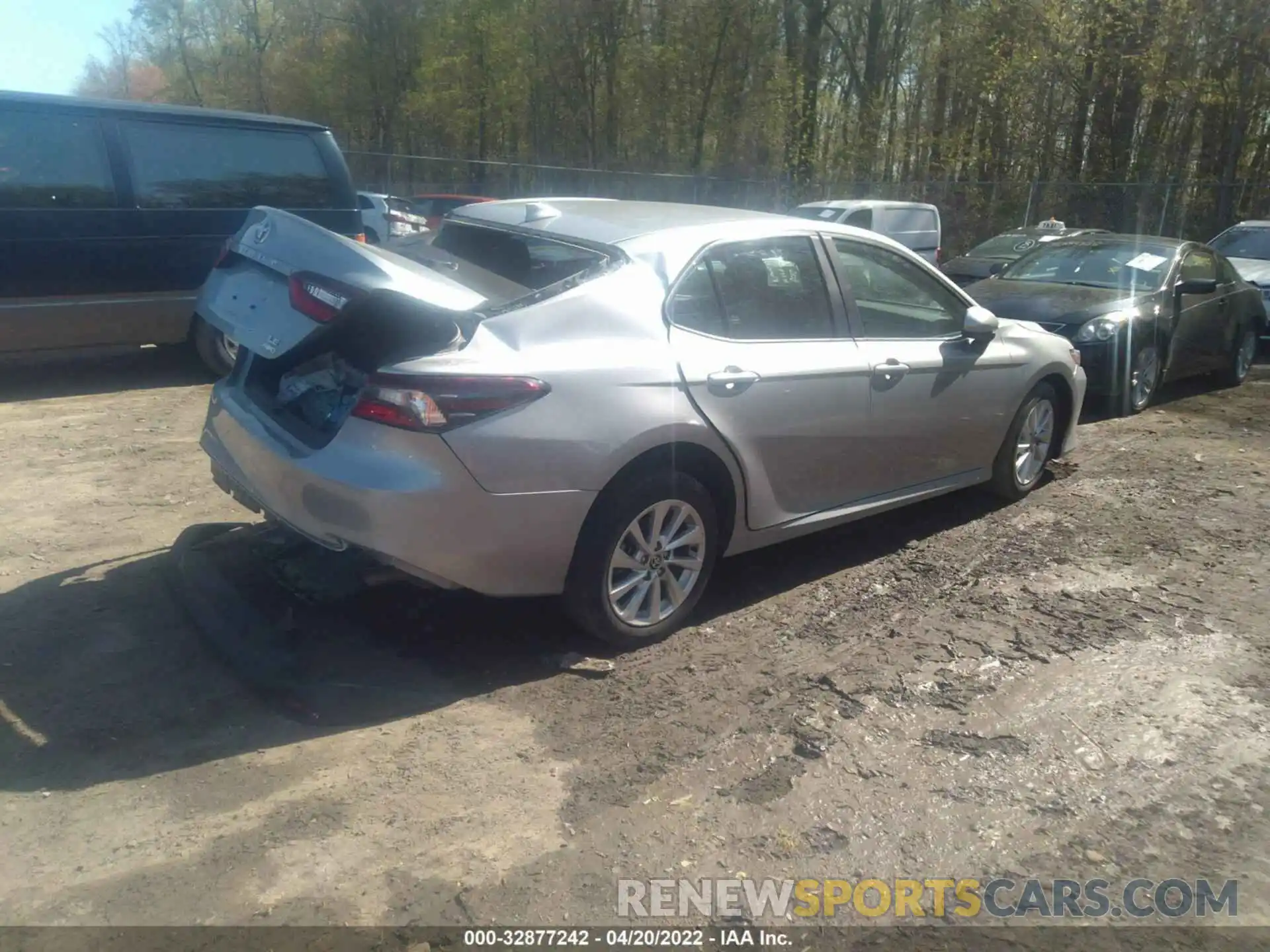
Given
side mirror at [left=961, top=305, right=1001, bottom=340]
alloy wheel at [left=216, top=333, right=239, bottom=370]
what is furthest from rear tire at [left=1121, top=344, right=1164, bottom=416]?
alloy wheel at [left=216, top=333, right=239, bottom=370]

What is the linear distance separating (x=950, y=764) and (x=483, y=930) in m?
1.70

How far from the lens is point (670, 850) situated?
311cm

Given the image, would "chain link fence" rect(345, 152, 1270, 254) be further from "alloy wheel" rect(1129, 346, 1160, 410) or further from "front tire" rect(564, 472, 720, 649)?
"front tire" rect(564, 472, 720, 649)

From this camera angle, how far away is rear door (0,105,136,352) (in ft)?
26.0

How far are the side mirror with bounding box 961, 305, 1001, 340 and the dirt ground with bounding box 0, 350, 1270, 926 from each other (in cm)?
111

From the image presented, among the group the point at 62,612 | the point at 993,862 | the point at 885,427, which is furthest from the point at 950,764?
the point at 62,612

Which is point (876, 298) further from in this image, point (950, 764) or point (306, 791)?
point (306, 791)

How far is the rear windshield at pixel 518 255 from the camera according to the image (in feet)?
14.5

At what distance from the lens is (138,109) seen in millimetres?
8469

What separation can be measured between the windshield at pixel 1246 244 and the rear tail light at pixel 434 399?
14057 mm

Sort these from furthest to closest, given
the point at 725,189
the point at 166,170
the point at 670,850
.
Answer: the point at 725,189, the point at 166,170, the point at 670,850

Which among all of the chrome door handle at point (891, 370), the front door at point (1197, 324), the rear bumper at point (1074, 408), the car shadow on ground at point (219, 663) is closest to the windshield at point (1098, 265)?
the front door at point (1197, 324)

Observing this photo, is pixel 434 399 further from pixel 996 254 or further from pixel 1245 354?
pixel 996 254

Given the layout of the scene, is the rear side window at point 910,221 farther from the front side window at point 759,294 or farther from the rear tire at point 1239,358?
the front side window at point 759,294
